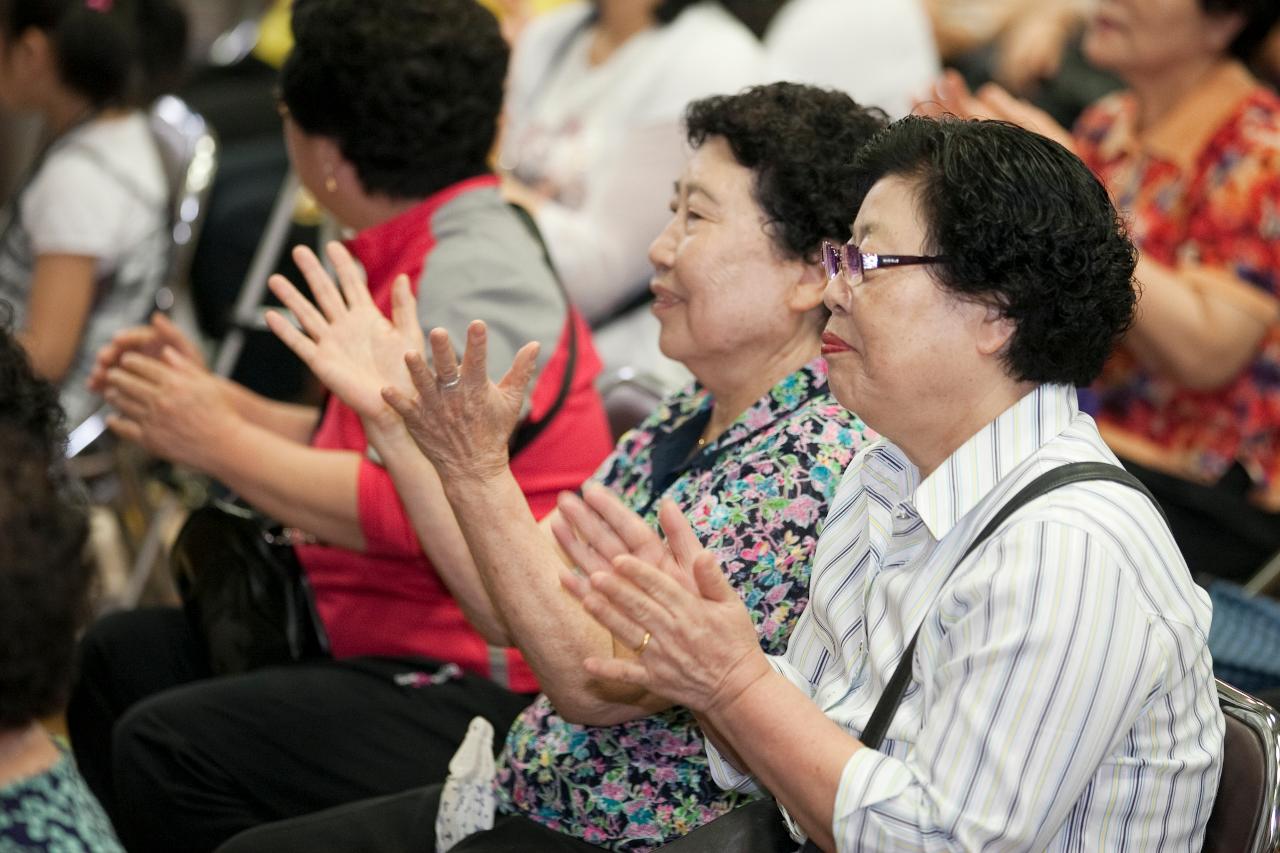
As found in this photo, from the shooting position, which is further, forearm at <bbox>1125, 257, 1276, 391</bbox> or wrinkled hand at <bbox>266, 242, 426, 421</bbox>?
forearm at <bbox>1125, 257, 1276, 391</bbox>

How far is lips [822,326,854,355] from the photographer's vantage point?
57.6 inches

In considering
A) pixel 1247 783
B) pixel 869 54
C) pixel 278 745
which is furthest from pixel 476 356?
pixel 869 54

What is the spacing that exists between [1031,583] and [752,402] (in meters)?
0.65

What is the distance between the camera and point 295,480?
82.0 inches

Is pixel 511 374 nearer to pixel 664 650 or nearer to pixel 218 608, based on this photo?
pixel 664 650

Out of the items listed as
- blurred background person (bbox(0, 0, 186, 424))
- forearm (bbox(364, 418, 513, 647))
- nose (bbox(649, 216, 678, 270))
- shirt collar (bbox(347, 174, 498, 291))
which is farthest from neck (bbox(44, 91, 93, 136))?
nose (bbox(649, 216, 678, 270))

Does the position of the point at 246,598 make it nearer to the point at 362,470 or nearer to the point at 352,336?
the point at 362,470

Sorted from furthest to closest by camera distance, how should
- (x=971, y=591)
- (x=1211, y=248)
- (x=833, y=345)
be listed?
(x=1211, y=248), (x=833, y=345), (x=971, y=591)

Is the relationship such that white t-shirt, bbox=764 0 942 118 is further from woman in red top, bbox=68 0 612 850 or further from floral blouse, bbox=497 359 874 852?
floral blouse, bbox=497 359 874 852

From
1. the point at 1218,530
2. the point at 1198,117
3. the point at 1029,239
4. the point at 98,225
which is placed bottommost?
the point at 1218,530

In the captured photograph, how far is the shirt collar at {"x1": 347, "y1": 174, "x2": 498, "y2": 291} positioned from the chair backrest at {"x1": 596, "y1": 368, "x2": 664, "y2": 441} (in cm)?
48

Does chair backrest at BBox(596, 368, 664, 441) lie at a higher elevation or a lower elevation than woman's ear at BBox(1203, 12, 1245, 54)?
lower

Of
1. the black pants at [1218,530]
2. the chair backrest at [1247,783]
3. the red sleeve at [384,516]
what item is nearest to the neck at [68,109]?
the red sleeve at [384,516]

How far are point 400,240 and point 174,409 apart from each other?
42 centimetres
